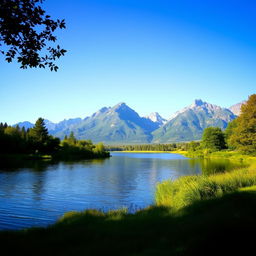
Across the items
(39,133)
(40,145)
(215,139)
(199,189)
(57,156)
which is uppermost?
(39,133)

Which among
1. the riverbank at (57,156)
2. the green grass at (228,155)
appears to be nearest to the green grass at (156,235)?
the green grass at (228,155)

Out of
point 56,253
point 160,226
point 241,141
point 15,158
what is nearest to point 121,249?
point 56,253

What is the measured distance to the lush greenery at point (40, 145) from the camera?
103125 millimetres

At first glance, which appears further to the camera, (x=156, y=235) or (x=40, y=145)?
(x=40, y=145)

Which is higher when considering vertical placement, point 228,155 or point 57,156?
point 228,155

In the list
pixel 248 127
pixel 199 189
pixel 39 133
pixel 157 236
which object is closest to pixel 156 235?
pixel 157 236

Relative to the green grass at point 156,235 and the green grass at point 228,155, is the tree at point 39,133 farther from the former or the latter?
the green grass at point 156,235

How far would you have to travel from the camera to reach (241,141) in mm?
65062

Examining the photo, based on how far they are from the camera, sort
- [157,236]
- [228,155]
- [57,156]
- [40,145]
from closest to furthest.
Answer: [157,236] → [228,155] → [40,145] → [57,156]

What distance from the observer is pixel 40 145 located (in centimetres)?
11712

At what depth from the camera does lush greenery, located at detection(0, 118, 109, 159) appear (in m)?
103

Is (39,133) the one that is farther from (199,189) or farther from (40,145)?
(199,189)

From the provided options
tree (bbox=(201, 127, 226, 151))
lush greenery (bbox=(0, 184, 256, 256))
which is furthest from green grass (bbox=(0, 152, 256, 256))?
tree (bbox=(201, 127, 226, 151))

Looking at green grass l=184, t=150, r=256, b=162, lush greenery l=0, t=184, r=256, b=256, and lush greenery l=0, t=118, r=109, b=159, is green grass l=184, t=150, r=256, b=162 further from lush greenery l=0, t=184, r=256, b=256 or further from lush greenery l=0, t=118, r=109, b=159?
lush greenery l=0, t=184, r=256, b=256
